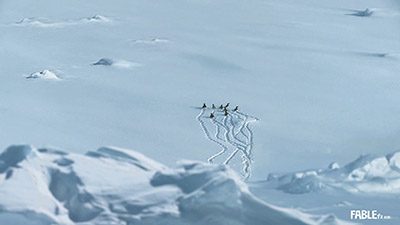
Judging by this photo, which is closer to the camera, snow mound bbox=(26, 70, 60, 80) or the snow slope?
the snow slope

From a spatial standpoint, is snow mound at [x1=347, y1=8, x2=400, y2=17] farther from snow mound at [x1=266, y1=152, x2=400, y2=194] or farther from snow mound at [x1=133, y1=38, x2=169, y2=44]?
snow mound at [x1=266, y1=152, x2=400, y2=194]

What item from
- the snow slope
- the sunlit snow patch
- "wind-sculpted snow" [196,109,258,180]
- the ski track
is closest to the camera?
"wind-sculpted snow" [196,109,258,180]

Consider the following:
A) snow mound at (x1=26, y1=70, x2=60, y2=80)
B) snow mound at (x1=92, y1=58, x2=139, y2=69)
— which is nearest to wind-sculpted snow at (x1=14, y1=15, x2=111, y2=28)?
snow mound at (x1=92, y1=58, x2=139, y2=69)

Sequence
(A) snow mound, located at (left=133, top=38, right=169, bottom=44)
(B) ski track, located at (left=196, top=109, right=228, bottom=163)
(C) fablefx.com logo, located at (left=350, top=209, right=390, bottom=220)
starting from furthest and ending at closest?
(A) snow mound, located at (left=133, top=38, right=169, bottom=44), (B) ski track, located at (left=196, top=109, right=228, bottom=163), (C) fablefx.com logo, located at (left=350, top=209, right=390, bottom=220)

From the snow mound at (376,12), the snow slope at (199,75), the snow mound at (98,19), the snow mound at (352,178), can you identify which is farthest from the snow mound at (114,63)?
the snow mound at (376,12)

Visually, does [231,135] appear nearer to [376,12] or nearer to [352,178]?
[352,178]

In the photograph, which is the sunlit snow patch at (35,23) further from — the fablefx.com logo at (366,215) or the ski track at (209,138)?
the fablefx.com logo at (366,215)
